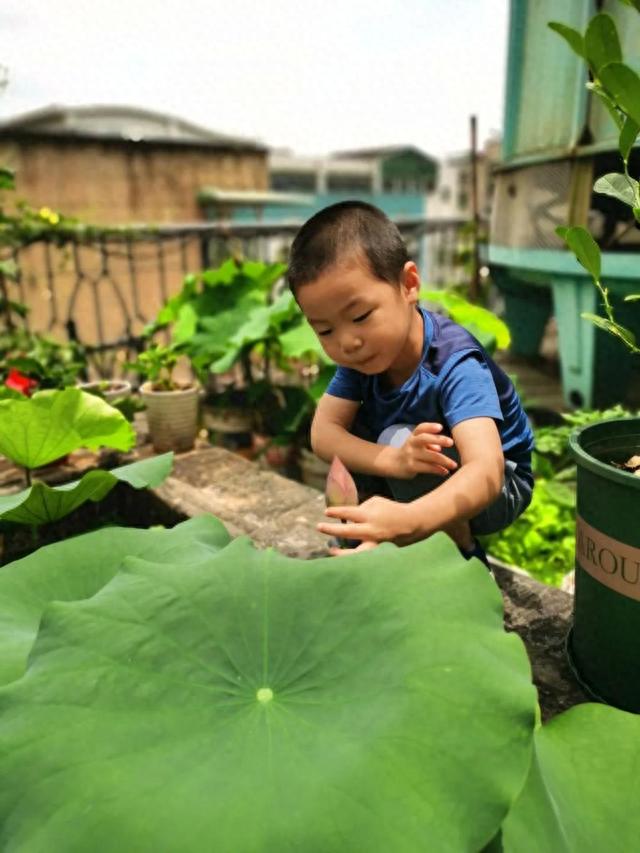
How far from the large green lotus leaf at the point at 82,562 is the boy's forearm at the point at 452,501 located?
1.22ft

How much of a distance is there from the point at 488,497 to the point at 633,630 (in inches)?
12.1

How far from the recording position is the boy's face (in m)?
1.14

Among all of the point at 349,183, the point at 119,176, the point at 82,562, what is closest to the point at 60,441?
the point at 82,562

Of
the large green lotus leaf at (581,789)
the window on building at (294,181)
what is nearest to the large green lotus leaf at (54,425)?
the large green lotus leaf at (581,789)

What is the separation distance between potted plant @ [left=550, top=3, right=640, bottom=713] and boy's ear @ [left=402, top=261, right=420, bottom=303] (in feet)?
0.90

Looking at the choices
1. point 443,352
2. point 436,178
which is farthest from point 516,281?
point 436,178

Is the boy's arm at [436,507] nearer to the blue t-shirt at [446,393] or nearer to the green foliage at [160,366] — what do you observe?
the blue t-shirt at [446,393]

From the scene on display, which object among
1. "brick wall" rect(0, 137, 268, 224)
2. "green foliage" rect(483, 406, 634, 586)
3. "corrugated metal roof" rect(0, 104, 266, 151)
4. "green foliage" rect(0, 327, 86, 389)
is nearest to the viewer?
"green foliage" rect(483, 406, 634, 586)

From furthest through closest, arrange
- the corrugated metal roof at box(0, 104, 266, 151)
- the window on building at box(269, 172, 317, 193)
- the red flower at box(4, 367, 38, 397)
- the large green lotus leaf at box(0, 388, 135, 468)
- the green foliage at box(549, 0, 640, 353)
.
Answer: the window on building at box(269, 172, 317, 193)
the corrugated metal roof at box(0, 104, 266, 151)
the red flower at box(4, 367, 38, 397)
the large green lotus leaf at box(0, 388, 135, 468)
the green foliage at box(549, 0, 640, 353)

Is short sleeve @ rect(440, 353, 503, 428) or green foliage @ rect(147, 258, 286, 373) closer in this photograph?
short sleeve @ rect(440, 353, 503, 428)

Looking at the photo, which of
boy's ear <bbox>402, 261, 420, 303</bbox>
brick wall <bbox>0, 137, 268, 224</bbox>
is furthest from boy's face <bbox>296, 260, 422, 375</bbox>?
brick wall <bbox>0, 137, 268, 224</bbox>

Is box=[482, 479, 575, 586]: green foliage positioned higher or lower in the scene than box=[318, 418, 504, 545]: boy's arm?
lower

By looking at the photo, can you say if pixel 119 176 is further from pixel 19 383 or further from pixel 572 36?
pixel 572 36

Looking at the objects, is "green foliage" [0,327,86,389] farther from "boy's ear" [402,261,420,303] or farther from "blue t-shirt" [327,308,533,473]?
"boy's ear" [402,261,420,303]
